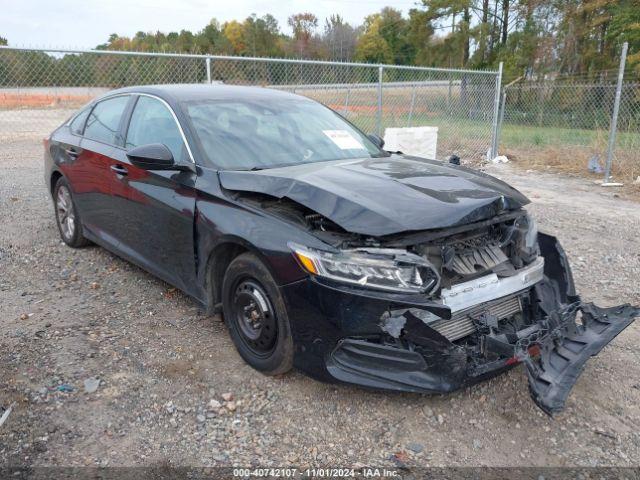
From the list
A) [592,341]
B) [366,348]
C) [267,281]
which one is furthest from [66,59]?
[592,341]

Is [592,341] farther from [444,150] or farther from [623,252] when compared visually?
[444,150]

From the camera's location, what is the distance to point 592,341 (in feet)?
9.62

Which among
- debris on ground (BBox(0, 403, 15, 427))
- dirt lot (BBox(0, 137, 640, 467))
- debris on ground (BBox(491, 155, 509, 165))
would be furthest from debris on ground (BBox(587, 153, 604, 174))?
debris on ground (BBox(0, 403, 15, 427))

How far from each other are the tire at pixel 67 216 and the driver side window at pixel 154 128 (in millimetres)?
1360

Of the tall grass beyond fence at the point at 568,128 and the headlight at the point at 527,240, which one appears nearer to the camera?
the headlight at the point at 527,240

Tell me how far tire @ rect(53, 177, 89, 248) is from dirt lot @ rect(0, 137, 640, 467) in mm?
1040

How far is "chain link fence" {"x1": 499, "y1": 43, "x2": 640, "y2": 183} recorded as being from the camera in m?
11.1

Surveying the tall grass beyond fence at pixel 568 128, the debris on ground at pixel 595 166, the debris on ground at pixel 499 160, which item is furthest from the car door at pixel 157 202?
the debris on ground at pixel 499 160

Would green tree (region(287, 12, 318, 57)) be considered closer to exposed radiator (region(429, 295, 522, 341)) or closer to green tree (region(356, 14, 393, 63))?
green tree (region(356, 14, 393, 63))

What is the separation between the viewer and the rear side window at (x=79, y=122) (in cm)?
509

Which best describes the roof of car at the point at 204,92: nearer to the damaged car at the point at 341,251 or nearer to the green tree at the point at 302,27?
the damaged car at the point at 341,251

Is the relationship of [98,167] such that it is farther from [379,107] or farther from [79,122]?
[379,107]

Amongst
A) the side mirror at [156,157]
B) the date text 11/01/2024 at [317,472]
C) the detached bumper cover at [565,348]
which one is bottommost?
the date text 11/01/2024 at [317,472]

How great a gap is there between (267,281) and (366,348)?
26.0 inches
